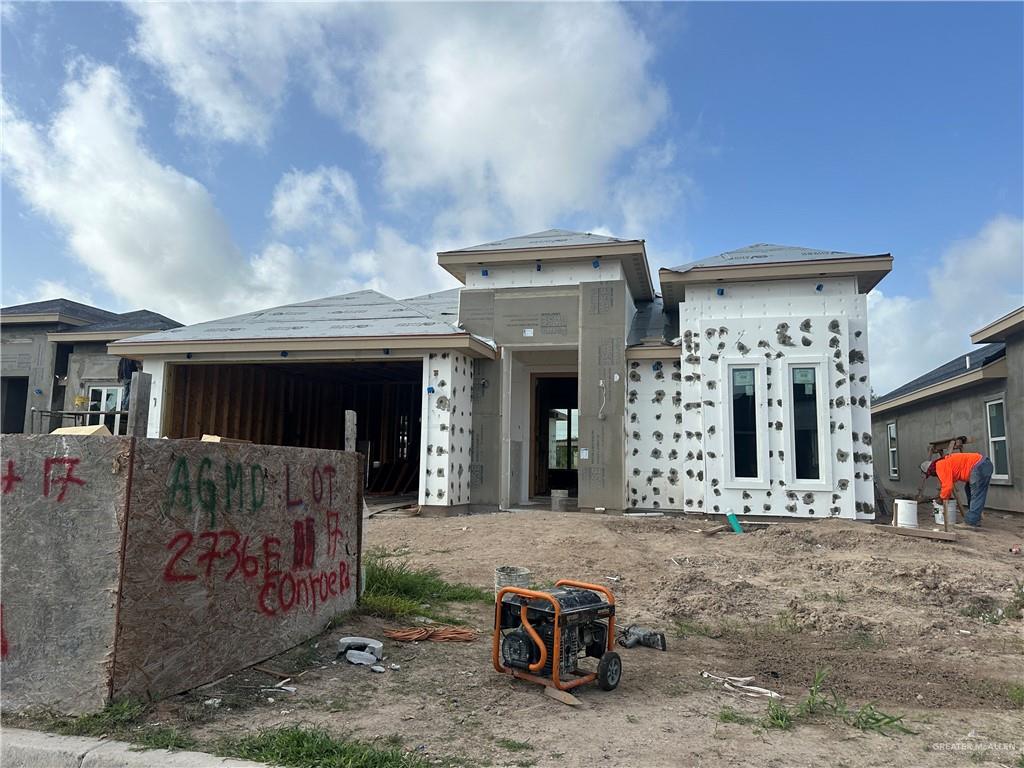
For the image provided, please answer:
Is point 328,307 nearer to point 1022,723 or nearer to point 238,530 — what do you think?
point 238,530

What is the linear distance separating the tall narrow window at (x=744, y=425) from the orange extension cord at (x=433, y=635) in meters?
9.69

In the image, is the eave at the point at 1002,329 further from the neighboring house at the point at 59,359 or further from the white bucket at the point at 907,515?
the neighboring house at the point at 59,359

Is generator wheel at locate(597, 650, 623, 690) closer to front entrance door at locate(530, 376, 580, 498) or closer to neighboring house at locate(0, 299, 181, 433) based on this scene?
front entrance door at locate(530, 376, 580, 498)

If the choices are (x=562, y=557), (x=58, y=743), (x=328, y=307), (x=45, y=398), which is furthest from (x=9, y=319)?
(x=58, y=743)

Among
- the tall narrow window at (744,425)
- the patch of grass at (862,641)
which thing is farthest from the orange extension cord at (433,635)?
the tall narrow window at (744,425)

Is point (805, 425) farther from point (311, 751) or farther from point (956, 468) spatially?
point (311, 751)

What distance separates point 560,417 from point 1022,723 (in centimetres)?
1927

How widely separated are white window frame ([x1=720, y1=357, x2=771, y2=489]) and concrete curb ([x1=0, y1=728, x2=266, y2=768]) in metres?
12.5

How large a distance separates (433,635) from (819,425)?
1069cm

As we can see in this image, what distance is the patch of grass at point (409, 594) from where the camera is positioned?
22.3 ft

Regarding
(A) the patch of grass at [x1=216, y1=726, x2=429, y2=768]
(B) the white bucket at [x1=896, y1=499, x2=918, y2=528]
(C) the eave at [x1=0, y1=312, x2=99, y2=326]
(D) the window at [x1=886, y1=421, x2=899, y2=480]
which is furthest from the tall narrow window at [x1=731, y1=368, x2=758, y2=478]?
(C) the eave at [x1=0, y1=312, x2=99, y2=326]

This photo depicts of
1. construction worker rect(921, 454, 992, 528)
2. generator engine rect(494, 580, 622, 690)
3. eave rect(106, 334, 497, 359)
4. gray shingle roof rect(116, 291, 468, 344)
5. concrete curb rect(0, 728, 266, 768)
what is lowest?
concrete curb rect(0, 728, 266, 768)

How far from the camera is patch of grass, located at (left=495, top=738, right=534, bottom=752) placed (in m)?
3.85

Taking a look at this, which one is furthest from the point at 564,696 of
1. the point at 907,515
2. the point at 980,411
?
the point at 980,411
